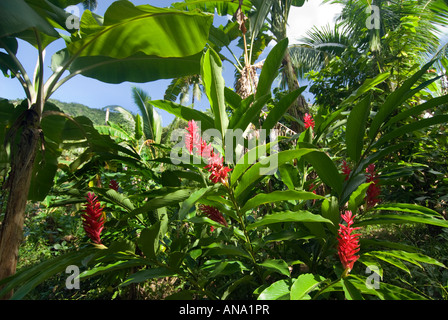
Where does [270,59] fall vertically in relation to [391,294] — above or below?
above

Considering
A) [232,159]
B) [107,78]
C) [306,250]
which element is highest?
[107,78]

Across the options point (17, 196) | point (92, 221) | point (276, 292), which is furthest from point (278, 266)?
point (17, 196)

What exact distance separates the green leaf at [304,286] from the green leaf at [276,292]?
0.06 m

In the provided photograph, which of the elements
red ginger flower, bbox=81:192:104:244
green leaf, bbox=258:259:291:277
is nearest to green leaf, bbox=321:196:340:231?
green leaf, bbox=258:259:291:277

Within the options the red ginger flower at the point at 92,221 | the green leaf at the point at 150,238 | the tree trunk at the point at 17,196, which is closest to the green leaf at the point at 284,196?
the green leaf at the point at 150,238

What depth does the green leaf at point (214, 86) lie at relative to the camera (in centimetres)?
92

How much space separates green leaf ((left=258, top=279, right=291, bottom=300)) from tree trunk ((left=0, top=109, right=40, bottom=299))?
4.06 feet

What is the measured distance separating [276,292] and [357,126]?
0.69 metres

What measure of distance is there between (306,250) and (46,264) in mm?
1091

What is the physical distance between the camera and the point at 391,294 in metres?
0.79

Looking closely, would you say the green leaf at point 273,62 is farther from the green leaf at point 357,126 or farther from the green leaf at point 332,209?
the green leaf at point 332,209

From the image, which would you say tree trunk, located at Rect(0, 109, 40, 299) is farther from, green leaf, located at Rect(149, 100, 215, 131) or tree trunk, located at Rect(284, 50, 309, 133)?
tree trunk, located at Rect(284, 50, 309, 133)
